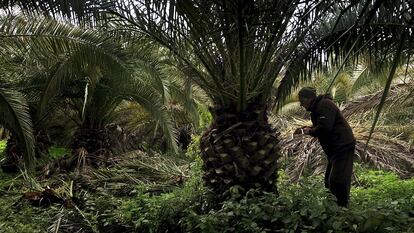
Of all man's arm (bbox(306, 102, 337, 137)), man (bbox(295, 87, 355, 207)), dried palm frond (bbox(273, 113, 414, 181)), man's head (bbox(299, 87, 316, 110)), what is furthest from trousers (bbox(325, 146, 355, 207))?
dried palm frond (bbox(273, 113, 414, 181))

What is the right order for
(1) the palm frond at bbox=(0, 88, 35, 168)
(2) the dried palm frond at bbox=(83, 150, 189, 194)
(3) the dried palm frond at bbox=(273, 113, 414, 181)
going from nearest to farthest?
(1) the palm frond at bbox=(0, 88, 35, 168) < (2) the dried palm frond at bbox=(83, 150, 189, 194) < (3) the dried palm frond at bbox=(273, 113, 414, 181)

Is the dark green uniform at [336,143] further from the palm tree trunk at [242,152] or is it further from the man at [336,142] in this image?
the palm tree trunk at [242,152]

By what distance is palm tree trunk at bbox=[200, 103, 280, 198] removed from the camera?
6.32 m

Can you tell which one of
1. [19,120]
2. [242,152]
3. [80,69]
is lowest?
[242,152]

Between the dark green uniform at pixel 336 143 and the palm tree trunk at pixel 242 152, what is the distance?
2.36 feet

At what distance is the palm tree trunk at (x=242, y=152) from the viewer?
6.32 metres

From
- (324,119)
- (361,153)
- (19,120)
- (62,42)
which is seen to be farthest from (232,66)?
(361,153)

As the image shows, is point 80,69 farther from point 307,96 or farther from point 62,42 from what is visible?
point 307,96

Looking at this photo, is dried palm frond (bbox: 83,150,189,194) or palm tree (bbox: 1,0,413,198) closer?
palm tree (bbox: 1,0,413,198)

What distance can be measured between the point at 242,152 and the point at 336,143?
1.16 m

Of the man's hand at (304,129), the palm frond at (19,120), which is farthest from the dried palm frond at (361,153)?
the palm frond at (19,120)

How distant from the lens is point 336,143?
236 inches

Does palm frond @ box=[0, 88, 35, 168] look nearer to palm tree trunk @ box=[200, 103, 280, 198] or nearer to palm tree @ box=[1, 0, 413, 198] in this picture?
palm tree @ box=[1, 0, 413, 198]

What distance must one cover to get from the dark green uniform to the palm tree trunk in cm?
72
